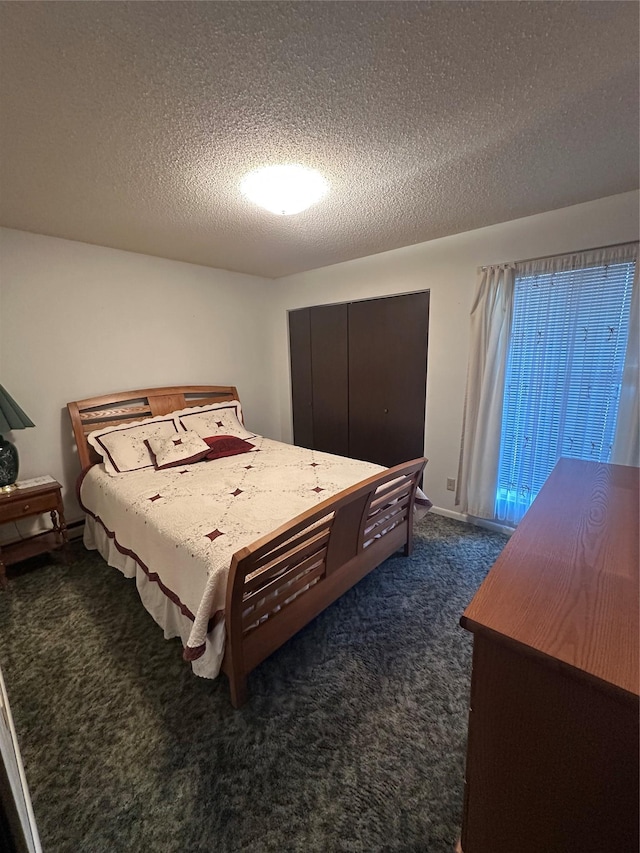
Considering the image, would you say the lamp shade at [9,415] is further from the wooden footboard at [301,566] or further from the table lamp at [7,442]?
the wooden footboard at [301,566]

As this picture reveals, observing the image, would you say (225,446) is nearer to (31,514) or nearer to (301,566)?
(31,514)

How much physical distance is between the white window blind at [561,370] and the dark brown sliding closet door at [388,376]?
2.50 ft

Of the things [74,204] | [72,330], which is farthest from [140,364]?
[74,204]

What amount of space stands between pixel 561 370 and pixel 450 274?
1135 millimetres

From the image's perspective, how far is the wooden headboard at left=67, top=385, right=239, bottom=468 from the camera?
2691 mm

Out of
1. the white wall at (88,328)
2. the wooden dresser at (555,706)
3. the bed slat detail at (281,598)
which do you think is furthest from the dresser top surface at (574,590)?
the white wall at (88,328)

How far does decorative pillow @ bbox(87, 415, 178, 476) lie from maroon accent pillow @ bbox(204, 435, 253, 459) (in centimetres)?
35

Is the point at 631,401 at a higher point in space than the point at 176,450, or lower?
higher

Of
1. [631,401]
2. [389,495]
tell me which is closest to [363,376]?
[389,495]

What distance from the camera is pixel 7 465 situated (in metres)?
2.27

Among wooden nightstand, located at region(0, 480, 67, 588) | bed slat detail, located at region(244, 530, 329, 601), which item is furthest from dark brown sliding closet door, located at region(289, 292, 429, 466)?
wooden nightstand, located at region(0, 480, 67, 588)

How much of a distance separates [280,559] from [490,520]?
6.83 feet

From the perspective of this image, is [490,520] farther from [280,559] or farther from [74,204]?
[74,204]

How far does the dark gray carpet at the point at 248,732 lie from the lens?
1072 millimetres
